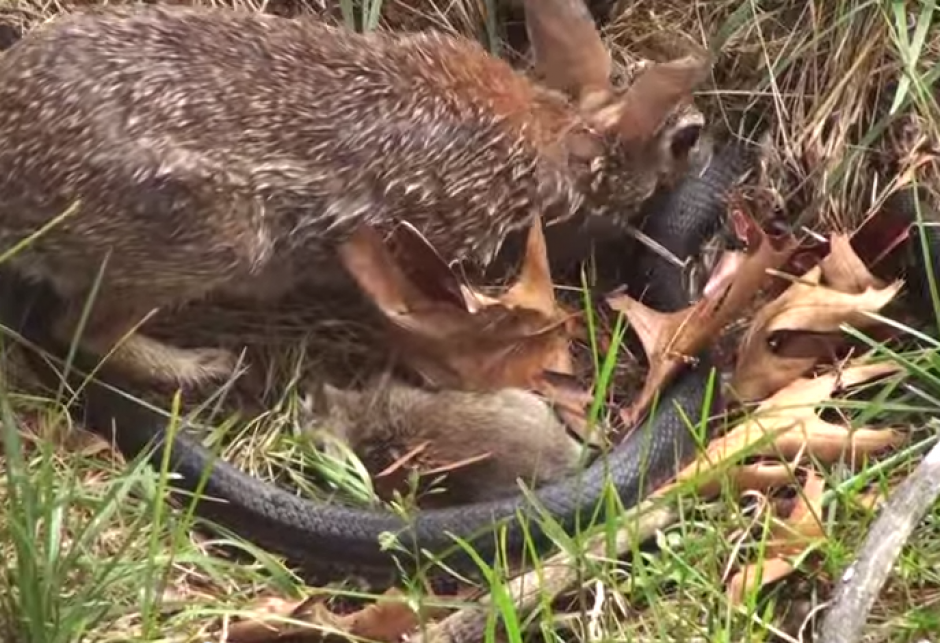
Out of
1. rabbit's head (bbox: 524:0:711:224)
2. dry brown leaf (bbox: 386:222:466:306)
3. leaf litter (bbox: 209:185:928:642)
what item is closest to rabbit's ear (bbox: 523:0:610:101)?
rabbit's head (bbox: 524:0:711:224)

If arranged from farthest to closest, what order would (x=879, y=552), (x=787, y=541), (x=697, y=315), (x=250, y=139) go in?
(x=697, y=315)
(x=250, y=139)
(x=787, y=541)
(x=879, y=552)

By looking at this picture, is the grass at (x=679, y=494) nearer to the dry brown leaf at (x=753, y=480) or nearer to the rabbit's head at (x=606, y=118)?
the dry brown leaf at (x=753, y=480)

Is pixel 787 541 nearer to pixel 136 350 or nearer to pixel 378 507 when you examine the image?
pixel 378 507

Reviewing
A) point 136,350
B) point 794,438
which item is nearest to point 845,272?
point 794,438

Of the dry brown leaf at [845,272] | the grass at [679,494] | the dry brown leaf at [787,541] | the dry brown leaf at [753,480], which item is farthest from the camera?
the dry brown leaf at [845,272]

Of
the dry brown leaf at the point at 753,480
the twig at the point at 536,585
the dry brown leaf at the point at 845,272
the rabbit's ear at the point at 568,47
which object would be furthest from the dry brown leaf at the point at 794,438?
the rabbit's ear at the point at 568,47

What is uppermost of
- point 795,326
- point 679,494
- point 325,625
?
point 795,326
